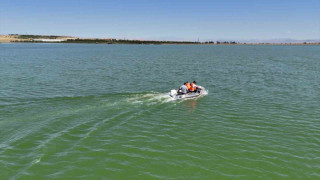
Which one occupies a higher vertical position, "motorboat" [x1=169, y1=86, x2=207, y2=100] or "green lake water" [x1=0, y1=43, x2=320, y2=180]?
"motorboat" [x1=169, y1=86, x2=207, y2=100]

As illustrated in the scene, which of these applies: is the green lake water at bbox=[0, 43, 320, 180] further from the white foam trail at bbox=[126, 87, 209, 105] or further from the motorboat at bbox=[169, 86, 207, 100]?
the motorboat at bbox=[169, 86, 207, 100]

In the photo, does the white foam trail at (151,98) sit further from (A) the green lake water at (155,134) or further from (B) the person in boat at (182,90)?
(B) the person in boat at (182,90)

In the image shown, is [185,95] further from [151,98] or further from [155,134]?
Answer: [155,134]

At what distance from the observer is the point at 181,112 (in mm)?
27922

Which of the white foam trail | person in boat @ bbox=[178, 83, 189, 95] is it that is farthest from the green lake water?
person in boat @ bbox=[178, 83, 189, 95]

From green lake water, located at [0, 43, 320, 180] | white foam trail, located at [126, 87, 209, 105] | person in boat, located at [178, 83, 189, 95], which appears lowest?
green lake water, located at [0, 43, 320, 180]

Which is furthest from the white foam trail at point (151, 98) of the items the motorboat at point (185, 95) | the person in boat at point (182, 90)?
the person in boat at point (182, 90)

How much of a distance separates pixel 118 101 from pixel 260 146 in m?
16.3

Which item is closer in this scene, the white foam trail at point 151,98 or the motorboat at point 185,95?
the white foam trail at point 151,98

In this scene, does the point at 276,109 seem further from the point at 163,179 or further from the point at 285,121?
the point at 163,179

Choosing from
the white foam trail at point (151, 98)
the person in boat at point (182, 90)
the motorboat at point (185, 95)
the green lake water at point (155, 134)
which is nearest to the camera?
the green lake water at point (155, 134)

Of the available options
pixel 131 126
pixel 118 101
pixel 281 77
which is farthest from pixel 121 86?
pixel 281 77

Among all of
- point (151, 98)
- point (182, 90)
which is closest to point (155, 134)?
point (151, 98)

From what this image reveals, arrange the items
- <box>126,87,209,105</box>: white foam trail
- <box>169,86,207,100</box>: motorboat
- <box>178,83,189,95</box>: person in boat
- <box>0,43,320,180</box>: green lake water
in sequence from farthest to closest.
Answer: <box>178,83,189,95</box>: person in boat, <box>169,86,207,100</box>: motorboat, <box>126,87,209,105</box>: white foam trail, <box>0,43,320,180</box>: green lake water
